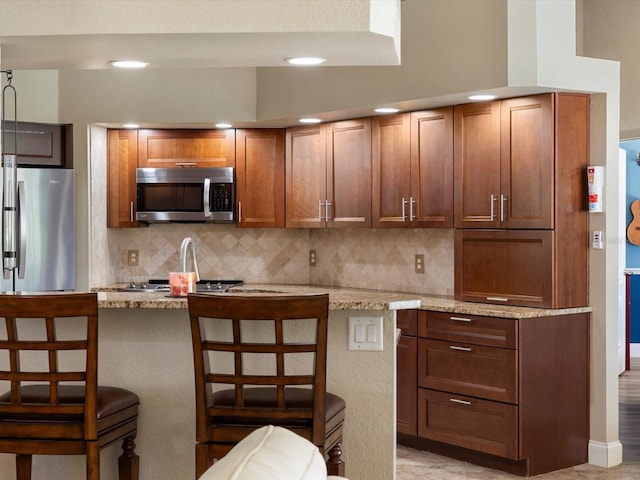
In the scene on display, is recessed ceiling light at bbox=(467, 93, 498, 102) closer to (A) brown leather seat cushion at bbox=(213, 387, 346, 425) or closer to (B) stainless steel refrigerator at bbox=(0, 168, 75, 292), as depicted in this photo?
(A) brown leather seat cushion at bbox=(213, 387, 346, 425)

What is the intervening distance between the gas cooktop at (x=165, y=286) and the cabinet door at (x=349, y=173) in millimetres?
910

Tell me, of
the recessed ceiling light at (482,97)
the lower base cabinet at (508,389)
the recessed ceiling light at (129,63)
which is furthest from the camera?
the recessed ceiling light at (482,97)

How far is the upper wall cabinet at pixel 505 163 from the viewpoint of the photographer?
4.80 meters

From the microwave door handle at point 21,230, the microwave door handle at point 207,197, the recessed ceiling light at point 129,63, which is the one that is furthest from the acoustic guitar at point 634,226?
the recessed ceiling light at point 129,63

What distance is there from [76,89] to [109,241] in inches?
45.5

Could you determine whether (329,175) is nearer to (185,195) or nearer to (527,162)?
(185,195)

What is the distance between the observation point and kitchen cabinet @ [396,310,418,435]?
5246mm

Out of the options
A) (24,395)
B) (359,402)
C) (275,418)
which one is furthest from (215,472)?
(359,402)

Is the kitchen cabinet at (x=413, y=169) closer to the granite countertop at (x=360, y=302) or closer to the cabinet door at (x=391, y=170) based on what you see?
the cabinet door at (x=391, y=170)

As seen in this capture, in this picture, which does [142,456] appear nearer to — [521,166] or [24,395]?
[24,395]

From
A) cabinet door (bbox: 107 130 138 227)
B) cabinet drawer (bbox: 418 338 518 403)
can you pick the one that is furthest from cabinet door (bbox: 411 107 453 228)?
cabinet door (bbox: 107 130 138 227)

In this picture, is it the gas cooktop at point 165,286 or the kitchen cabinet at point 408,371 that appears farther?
the gas cooktop at point 165,286

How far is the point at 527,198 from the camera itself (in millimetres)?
4863

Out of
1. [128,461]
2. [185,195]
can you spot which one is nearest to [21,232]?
[185,195]
